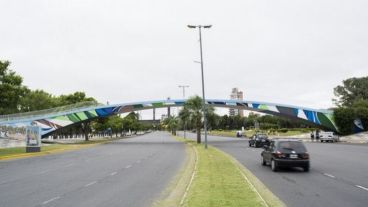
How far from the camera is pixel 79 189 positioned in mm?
15203

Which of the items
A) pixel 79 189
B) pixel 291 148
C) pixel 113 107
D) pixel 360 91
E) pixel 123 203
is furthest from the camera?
pixel 360 91

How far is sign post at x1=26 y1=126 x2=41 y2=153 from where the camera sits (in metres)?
43.5

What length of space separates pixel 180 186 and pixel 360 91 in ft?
389

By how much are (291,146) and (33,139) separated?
29919mm

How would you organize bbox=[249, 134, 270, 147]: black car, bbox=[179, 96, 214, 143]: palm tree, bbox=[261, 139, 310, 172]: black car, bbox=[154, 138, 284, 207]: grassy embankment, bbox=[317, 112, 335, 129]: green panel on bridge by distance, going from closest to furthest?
1. bbox=[154, 138, 284, 207]: grassy embankment
2. bbox=[261, 139, 310, 172]: black car
3. bbox=[249, 134, 270, 147]: black car
4. bbox=[179, 96, 214, 143]: palm tree
5. bbox=[317, 112, 335, 129]: green panel on bridge

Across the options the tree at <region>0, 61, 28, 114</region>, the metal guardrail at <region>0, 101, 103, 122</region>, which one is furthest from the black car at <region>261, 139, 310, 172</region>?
the metal guardrail at <region>0, 101, 103, 122</region>

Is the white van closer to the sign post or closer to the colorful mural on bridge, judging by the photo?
the colorful mural on bridge

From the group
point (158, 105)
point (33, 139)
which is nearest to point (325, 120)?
point (158, 105)

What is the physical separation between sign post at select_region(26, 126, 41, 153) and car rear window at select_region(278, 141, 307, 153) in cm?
2908

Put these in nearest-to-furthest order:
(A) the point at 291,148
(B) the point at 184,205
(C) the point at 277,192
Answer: (B) the point at 184,205
(C) the point at 277,192
(A) the point at 291,148

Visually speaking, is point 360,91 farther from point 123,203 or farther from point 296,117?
point 123,203

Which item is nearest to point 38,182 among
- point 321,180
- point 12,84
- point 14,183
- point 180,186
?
point 14,183

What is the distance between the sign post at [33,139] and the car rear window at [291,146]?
95.4ft

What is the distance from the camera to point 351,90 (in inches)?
4951
